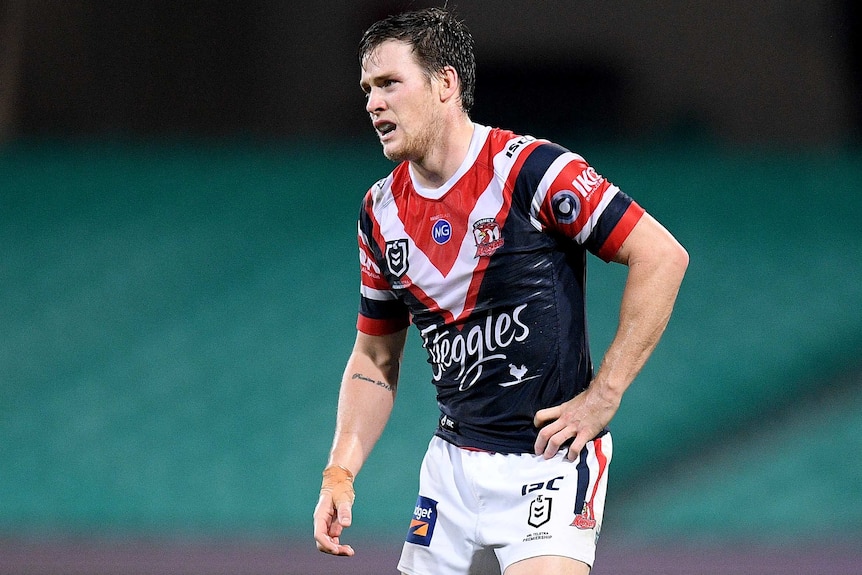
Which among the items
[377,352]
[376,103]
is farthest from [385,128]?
[377,352]

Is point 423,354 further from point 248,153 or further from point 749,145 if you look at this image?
point 749,145

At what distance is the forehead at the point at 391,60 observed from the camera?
2072mm

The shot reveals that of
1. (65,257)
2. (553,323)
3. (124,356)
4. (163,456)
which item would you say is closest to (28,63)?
(65,257)

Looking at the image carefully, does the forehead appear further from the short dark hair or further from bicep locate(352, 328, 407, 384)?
bicep locate(352, 328, 407, 384)

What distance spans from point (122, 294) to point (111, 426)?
2.59 ft

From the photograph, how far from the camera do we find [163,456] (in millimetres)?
5859

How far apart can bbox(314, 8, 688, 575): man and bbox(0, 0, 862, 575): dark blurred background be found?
3533 millimetres

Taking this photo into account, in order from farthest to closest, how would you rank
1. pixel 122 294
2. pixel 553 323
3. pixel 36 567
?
pixel 122 294
pixel 36 567
pixel 553 323

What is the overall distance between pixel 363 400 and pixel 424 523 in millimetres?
322

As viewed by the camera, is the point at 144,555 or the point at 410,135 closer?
the point at 410,135

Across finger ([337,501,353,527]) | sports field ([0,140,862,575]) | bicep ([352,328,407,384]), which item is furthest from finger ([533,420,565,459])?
sports field ([0,140,862,575])

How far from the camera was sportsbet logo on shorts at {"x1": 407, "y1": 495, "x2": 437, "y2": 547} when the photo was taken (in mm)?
2137

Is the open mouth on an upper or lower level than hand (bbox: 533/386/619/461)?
upper

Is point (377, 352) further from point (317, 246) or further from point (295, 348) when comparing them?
point (317, 246)
